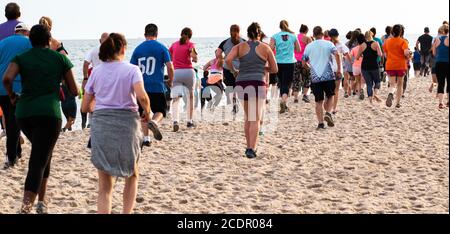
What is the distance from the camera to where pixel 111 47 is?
5.82 metres

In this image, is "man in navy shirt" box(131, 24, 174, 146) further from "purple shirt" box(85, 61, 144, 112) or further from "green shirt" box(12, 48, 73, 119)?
"purple shirt" box(85, 61, 144, 112)

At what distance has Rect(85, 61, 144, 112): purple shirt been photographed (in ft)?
19.1

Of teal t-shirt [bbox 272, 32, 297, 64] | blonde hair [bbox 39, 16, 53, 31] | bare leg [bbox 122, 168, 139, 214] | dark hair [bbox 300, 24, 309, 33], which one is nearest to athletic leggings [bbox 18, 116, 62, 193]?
bare leg [bbox 122, 168, 139, 214]

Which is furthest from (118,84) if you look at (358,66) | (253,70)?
(358,66)

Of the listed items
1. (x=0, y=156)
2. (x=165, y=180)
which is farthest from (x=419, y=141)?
(x=0, y=156)

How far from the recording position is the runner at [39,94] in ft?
21.1

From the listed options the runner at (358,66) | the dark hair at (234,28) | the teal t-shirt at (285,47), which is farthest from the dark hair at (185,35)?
the runner at (358,66)

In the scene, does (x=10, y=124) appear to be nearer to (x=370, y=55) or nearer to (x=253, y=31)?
(x=253, y=31)

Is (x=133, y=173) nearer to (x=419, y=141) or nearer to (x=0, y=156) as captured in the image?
(x=0, y=156)

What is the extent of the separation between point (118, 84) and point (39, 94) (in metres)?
0.97

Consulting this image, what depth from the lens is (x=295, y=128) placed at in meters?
13.8

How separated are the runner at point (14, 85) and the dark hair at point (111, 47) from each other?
8.79 feet

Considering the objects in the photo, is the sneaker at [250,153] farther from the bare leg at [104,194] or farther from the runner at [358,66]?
the runner at [358,66]

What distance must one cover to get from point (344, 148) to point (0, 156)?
495cm
